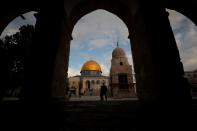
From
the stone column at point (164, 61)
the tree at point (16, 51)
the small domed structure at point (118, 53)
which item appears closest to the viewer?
A: the stone column at point (164, 61)

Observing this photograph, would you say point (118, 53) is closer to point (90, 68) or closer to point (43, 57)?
point (90, 68)

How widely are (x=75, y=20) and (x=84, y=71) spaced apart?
4459cm

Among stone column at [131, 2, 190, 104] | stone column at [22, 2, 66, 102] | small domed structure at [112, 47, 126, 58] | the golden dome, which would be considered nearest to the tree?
stone column at [22, 2, 66, 102]

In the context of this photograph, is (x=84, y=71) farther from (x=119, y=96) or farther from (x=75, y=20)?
(x=75, y=20)

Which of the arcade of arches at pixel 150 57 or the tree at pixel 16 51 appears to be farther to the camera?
the tree at pixel 16 51

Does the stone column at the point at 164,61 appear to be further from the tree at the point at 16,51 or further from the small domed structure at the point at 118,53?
the small domed structure at the point at 118,53

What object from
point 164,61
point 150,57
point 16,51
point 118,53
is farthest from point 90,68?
point 164,61

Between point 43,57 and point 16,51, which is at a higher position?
point 16,51

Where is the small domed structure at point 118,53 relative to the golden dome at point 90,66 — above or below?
below

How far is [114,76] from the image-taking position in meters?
25.0

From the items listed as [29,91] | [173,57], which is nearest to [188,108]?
[173,57]

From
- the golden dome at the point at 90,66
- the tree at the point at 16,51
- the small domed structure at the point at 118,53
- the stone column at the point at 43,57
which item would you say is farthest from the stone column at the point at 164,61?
the golden dome at the point at 90,66

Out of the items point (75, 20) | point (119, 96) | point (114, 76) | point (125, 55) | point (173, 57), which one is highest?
point (125, 55)

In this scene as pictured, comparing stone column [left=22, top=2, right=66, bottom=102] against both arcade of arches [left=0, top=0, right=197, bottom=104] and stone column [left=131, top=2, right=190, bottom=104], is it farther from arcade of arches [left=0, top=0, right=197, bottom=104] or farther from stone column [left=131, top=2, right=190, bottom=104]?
stone column [left=131, top=2, right=190, bottom=104]
